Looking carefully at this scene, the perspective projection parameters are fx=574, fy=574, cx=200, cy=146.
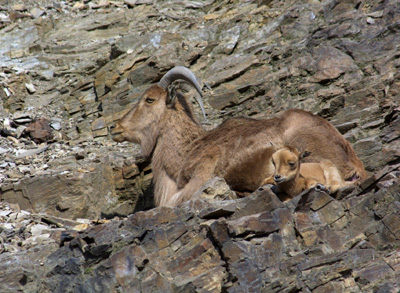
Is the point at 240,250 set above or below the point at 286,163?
below

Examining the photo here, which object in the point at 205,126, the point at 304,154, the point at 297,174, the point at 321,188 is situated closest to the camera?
the point at 321,188

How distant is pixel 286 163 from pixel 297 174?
0.27 metres

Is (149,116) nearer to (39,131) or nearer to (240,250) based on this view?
(39,131)

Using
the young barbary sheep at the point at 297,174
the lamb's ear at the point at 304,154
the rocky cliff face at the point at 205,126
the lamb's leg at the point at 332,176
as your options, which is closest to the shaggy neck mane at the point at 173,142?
the rocky cliff face at the point at 205,126

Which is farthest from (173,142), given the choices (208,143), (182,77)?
(182,77)

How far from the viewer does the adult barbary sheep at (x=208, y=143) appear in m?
8.41

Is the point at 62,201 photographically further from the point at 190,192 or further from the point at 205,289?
the point at 205,289

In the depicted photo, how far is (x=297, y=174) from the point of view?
7.80 meters

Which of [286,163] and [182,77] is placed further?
[182,77]

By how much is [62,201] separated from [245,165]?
384 cm

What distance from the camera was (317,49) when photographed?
12.4 metres

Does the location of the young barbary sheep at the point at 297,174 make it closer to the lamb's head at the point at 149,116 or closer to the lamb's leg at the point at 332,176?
the lamb's leg at the point at 332,176

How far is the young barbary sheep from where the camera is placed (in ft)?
24.8

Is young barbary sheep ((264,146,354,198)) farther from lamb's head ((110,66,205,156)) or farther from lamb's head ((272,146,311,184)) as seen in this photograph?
lamb's head ((110,66,205,156))
